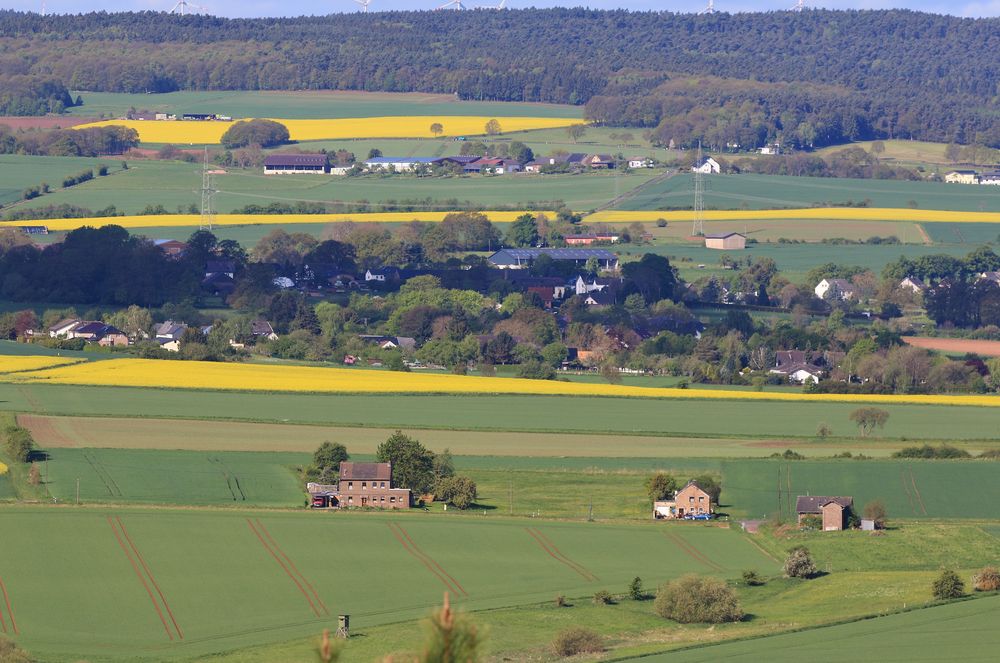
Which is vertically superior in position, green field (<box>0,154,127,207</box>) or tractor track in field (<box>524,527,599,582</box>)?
green field (<box>0,154,127,207</box>)

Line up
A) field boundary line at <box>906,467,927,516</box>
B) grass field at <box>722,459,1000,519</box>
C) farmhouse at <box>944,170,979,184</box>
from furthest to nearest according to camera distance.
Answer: farmhouse at <box>944,170,979,184</box>, field boundary line at <box>906,467,927,516</box>, grass field at <box>722,459,1000,519</box>

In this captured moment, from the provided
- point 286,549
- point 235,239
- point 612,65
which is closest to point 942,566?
point 286,549

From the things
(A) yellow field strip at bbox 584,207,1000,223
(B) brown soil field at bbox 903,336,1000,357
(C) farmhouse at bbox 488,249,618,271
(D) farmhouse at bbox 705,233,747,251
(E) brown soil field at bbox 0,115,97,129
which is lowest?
(B) brown soil field at bbox 903,336,1000,357

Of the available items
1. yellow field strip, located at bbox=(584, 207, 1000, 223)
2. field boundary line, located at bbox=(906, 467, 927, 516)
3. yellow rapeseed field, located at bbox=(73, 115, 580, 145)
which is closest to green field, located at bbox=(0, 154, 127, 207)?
yellow rapeseed field, located at bbox=(73, 115, 580, 145)

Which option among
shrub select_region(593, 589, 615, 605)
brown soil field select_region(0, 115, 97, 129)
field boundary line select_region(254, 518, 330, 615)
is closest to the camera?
field boundary line select_region(254, 518, 330, 615)

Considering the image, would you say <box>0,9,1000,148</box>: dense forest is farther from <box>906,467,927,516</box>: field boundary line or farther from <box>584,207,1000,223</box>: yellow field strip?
<box>906,467,927,516</box>: field boundary line
